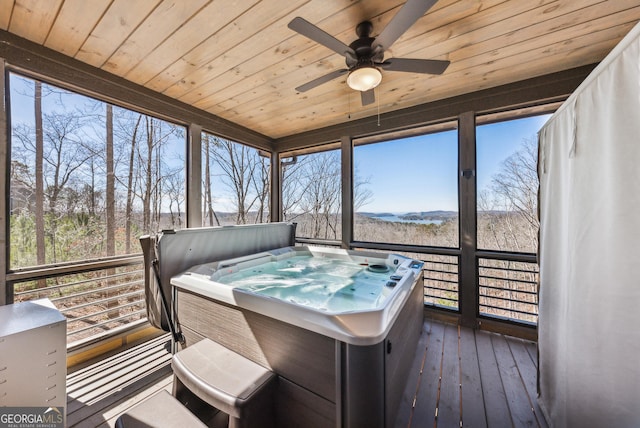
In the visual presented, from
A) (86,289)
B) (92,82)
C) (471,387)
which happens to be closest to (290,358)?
(471,387)

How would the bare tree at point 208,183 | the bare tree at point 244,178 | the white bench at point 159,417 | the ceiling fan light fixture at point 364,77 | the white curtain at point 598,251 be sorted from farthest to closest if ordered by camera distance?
the bare tree at point 244,178 → the bare tree at point 208,183 → the ceiling fan light fixture at point 364,77 → the white bench at point 159,417 → the white curtain at point 598,251

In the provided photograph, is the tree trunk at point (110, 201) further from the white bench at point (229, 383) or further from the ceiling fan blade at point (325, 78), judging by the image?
the ceiling fan blade at point (325, 78)

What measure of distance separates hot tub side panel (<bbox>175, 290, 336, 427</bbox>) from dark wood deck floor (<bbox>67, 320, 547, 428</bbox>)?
61 centimetres

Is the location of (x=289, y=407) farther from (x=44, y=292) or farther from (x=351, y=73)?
(x=44, y=292)

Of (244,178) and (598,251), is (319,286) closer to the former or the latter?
(598,251)

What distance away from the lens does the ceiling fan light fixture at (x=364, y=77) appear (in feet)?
4.99

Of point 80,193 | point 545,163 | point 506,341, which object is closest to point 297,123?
point 80,193

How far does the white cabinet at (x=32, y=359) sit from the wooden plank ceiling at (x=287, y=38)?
1.75 metres

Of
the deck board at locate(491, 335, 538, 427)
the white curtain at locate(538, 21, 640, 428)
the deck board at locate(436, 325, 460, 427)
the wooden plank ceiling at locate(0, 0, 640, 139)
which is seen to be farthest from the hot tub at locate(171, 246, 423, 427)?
the wooden plank ceiling at locate(0, 0, 640, 139)

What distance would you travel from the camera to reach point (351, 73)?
1571mm

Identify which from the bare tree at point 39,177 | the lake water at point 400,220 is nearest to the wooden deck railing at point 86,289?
the bare tree at point 39,177

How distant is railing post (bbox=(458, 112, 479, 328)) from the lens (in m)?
Answer: 2.48

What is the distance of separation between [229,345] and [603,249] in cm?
176

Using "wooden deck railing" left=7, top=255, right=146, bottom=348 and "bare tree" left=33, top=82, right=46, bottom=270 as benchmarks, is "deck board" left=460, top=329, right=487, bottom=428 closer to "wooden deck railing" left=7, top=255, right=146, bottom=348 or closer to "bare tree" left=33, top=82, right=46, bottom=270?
"wooden deck railing" left=7, top=255, right=146, bottom=348
